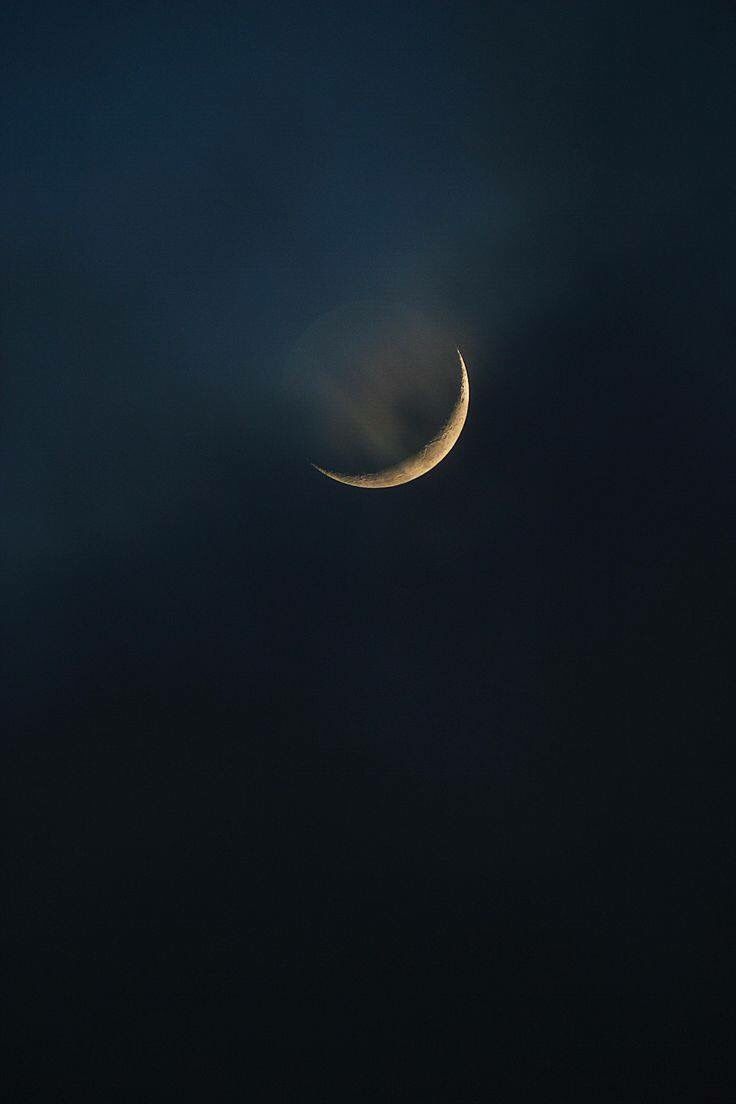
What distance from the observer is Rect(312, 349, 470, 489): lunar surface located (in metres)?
6.57

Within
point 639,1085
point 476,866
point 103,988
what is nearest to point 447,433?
point 476,866

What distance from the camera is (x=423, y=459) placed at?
6629 mm

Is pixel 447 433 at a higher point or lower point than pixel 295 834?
higher

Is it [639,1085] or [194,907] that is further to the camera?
[194,907]

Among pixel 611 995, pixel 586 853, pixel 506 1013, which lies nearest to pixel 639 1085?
pixel 611 995

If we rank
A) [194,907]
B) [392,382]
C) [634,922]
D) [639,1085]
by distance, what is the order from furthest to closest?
[194,907] < [634,922] < [639,1085] < [392,382]

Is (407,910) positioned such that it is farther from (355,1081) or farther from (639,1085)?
(639,1085)

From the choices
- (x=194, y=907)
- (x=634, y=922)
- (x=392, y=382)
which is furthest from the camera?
(x=194, y=907)

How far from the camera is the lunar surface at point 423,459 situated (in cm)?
657

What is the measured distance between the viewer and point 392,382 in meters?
6.32

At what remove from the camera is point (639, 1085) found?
22.7 feet

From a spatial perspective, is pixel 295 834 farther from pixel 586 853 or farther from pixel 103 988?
pixel 586 853

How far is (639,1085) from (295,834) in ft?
17.2

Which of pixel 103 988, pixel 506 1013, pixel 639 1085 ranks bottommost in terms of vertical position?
pixel 639 1085
